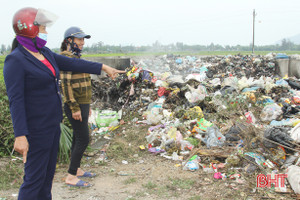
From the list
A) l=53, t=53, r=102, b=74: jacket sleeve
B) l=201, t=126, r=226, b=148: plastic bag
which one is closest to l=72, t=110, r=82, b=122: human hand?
l=53, t=53, r=102, b=74: jacket sleeve

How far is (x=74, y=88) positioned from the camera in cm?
260

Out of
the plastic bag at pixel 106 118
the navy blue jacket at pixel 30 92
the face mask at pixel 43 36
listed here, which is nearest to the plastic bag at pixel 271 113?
the plastic bag at pixel 106 118

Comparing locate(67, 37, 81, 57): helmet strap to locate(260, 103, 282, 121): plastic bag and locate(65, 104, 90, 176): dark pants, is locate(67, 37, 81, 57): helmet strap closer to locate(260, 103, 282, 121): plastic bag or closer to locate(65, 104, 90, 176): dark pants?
locate(65, 104, 90, 176): dark pants

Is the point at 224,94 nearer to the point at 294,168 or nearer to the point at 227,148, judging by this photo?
the point at 227,148

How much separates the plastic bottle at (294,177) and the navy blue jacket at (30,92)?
87.1 inches

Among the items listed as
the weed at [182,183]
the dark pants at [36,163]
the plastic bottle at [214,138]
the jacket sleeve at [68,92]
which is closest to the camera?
the dark pants at [36,163]

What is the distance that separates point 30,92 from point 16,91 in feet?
0.34

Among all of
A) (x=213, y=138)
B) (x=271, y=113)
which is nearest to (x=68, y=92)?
(x=213, y=138)

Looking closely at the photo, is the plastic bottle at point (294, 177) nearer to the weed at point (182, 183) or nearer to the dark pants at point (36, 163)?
the weed at point (182, 183)

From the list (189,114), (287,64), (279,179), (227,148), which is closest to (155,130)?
(189,114)

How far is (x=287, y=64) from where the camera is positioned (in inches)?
317

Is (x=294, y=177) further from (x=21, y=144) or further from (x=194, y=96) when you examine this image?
(x=194, y=96)

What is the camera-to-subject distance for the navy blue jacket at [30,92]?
1542 millimetres

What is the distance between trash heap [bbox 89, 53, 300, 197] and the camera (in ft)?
9.73
